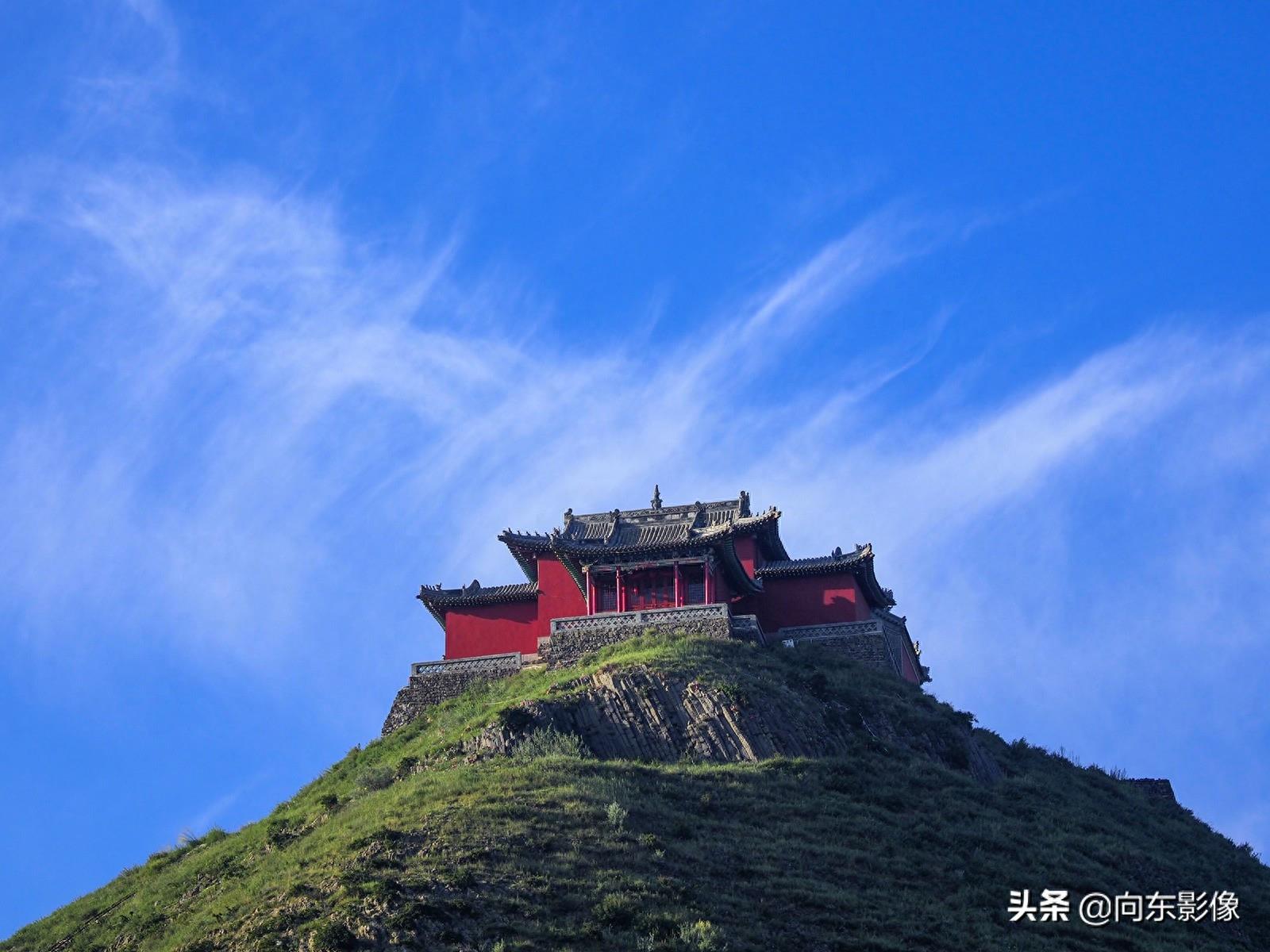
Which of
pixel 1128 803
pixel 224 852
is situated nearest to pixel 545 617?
pixel 224 852

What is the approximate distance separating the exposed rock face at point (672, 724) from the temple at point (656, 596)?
9034mm

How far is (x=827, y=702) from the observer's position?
58.1 metres

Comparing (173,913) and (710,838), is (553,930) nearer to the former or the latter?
(710,838)

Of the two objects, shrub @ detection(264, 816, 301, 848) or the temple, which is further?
the temple

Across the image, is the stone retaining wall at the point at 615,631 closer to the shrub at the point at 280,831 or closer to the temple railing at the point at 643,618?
the temple railing at the point at 643,618

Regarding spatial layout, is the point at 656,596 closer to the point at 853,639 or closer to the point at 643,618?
the point at 643,618

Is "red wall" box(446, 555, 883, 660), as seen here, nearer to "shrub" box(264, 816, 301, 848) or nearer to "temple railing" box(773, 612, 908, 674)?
"temple railing" box(773, 612, 908, 674)

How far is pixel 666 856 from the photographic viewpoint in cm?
4050

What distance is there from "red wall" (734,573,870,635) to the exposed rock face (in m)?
13.9

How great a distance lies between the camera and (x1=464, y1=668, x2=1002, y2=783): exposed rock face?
5144 centimetres

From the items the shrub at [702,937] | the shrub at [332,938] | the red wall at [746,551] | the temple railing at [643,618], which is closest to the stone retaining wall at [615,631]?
the temple railing at [643,618]

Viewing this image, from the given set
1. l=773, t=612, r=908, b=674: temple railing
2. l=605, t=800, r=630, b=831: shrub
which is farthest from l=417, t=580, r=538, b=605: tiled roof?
l=605, t=800, r=630, b=831: shrub

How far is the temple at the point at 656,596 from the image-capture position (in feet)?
216

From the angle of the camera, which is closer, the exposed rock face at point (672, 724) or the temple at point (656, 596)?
the exposed rock face at point (672, 724)
